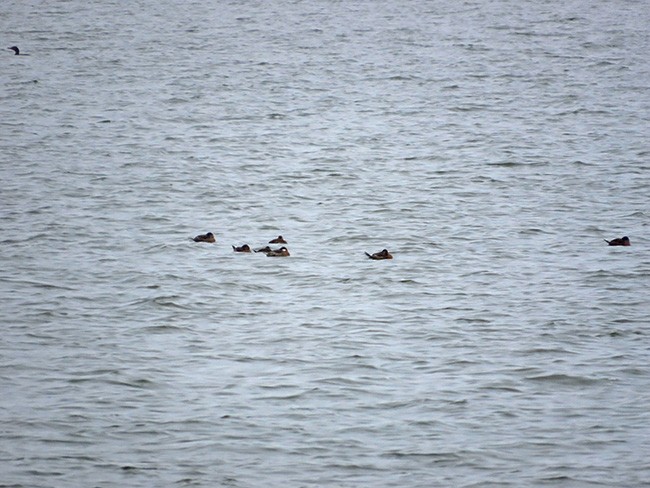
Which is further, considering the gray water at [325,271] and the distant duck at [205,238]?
the distant duck at [205,238]

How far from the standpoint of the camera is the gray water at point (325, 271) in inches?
535

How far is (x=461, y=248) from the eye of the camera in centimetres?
2277

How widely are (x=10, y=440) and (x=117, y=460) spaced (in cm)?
126

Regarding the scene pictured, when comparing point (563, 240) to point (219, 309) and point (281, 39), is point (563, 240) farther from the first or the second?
point (281, 39)

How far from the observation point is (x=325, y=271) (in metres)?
21.3

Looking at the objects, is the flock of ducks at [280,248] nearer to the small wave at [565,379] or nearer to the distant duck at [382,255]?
the distant duck at [382,255]

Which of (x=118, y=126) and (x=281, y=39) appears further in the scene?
(x=281, y=39)

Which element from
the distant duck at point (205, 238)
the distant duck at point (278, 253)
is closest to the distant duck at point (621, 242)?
the distant duck at point (278, 253)

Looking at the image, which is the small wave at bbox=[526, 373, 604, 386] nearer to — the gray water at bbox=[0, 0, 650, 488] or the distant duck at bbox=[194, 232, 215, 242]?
the gray water at bbox=[0, 0, 650, 488]

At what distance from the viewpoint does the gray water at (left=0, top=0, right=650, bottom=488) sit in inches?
535

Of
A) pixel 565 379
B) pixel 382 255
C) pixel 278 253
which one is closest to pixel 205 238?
pixel 278 253

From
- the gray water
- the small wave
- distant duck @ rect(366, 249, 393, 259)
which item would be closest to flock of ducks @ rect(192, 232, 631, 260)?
distant duck @ rect(366, 249, 393, 259)

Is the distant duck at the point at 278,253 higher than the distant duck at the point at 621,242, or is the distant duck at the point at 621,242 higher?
the distant duck at the point at 621,242

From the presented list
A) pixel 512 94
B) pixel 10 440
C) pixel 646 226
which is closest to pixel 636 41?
pixel 512 94
